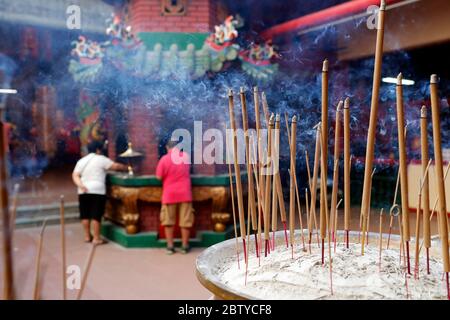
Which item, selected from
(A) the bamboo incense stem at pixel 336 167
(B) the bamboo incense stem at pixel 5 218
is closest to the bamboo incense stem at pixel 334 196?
(A) the bamboo incense stem at pixel 336 167

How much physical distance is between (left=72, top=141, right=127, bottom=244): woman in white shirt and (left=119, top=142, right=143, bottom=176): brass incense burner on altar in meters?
0.05

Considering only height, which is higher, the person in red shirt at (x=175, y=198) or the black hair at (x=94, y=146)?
the black hair at (x=94, y=146)

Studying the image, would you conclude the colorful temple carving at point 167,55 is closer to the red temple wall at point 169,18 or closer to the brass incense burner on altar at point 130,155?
the red temple wall at point 169,18

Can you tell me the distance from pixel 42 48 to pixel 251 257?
9.13ft

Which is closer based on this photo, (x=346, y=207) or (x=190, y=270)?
(x=346, y=207)

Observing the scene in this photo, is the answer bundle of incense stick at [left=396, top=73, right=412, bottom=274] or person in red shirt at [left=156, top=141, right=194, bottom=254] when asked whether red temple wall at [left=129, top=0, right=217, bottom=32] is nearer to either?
person in red shirt at [left=156, top=141, right=194, bottom=254]

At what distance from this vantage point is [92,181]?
10.2 ft

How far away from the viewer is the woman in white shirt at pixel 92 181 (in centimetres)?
296

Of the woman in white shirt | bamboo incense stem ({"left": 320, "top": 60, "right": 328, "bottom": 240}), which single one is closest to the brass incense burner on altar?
the woman in white shirt

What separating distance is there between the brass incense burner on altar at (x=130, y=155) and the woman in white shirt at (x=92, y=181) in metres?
0.05

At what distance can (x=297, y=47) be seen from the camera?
3.70m

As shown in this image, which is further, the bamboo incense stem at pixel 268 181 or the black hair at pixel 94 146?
the black hair at pixel 94 146
